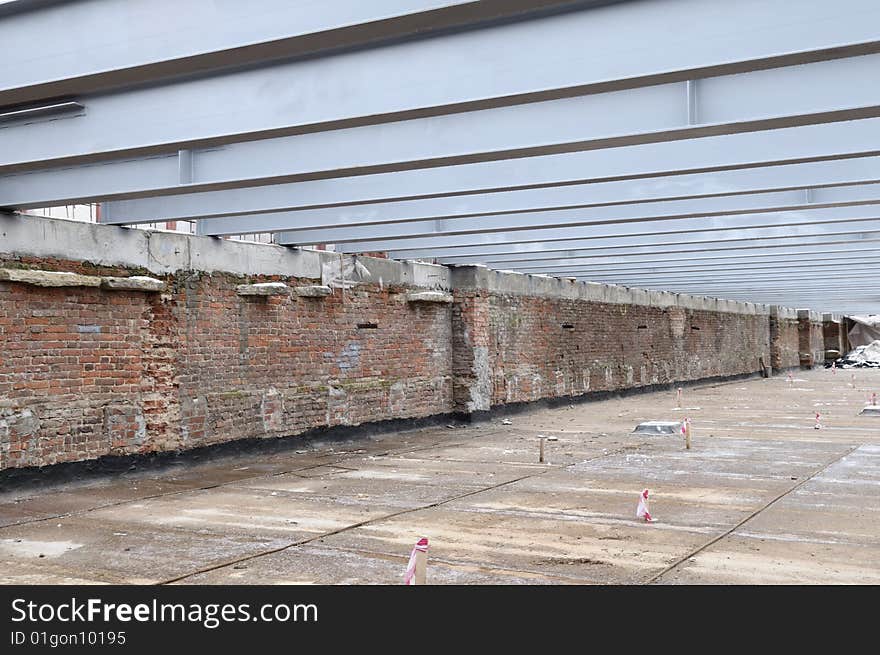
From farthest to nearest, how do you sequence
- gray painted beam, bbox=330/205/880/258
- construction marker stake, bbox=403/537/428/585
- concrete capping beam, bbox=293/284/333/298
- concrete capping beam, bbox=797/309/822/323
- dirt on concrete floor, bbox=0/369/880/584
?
concrete capping beam, bbox=797/309/822/323
concrete capping beam, bbox=293/284/333/298
gray painted beam, bbox=330/205/880/258
dirt on concrete floor, bbox=0/369/880/584
construction marker stake, bbox=403/537/428/585

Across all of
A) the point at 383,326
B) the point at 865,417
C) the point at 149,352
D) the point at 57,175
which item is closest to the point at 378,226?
the point at 383,326

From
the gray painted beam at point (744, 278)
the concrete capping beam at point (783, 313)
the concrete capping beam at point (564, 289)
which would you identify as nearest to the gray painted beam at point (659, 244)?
the concrete capping beam at point (564, 289)

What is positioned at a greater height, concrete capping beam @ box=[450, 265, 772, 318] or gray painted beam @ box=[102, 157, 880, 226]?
gray painted beam @ box=[102, 157, 880, 226]

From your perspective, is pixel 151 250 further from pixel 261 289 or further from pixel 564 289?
pixel 564 289

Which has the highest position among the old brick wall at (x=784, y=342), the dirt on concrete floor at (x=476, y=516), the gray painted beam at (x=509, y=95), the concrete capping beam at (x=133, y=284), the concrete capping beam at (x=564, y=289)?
the gray painted beam at (x=509, y=95)

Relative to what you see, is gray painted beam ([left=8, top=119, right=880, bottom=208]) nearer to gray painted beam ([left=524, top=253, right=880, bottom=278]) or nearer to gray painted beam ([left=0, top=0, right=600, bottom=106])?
gray painted beam ([left=0, top=0, right=600, bottom=106])

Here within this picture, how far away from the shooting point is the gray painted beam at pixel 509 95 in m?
6.11

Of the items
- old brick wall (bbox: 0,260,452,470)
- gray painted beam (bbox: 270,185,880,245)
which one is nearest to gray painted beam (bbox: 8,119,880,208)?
old brick wall (bbox: 0,260,452,470)

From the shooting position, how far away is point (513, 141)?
8.36m

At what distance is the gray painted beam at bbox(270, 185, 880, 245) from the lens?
454 inches

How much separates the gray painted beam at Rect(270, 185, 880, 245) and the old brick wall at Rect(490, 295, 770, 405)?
5.76m

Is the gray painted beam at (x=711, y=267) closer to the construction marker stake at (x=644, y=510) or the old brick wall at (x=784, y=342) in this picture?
the construction marker stake at (x=644, y=510)

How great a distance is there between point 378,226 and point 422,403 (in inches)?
190

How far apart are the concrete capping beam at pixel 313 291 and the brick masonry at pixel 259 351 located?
10 centimetres
